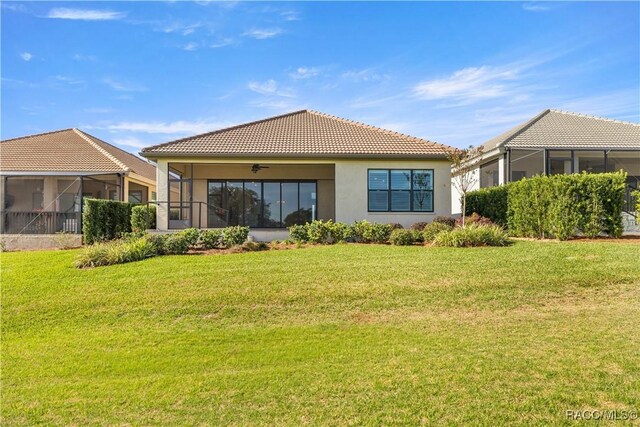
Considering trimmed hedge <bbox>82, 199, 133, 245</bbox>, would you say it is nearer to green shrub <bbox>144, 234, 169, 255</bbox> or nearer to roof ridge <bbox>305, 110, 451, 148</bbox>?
green shrub <bbox>144, 234, 169, 255</bbox>

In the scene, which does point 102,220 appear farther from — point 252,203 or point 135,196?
point 135,196

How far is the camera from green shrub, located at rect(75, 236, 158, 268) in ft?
35.6

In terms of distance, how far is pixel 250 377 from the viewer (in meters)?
4.95

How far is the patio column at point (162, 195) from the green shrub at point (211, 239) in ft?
10.3

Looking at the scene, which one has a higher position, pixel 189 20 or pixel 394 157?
pixel 189 20

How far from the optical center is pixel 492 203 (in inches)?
656

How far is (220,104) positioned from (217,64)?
279 centimetres

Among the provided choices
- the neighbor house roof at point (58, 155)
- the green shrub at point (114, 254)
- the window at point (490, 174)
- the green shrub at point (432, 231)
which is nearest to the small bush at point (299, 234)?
the green shrub at point (432, 231)

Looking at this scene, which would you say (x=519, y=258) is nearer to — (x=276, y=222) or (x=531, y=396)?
(x=531, y=396)

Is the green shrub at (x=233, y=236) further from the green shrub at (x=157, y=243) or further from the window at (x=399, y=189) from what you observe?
the window at (x=399, y=189)

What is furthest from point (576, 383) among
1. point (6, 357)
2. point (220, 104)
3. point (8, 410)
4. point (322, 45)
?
point (220, 104)

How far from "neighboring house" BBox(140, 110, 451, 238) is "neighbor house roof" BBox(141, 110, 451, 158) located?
0.14 feet

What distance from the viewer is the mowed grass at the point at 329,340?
14.0 ft

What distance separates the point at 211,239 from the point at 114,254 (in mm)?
3357
